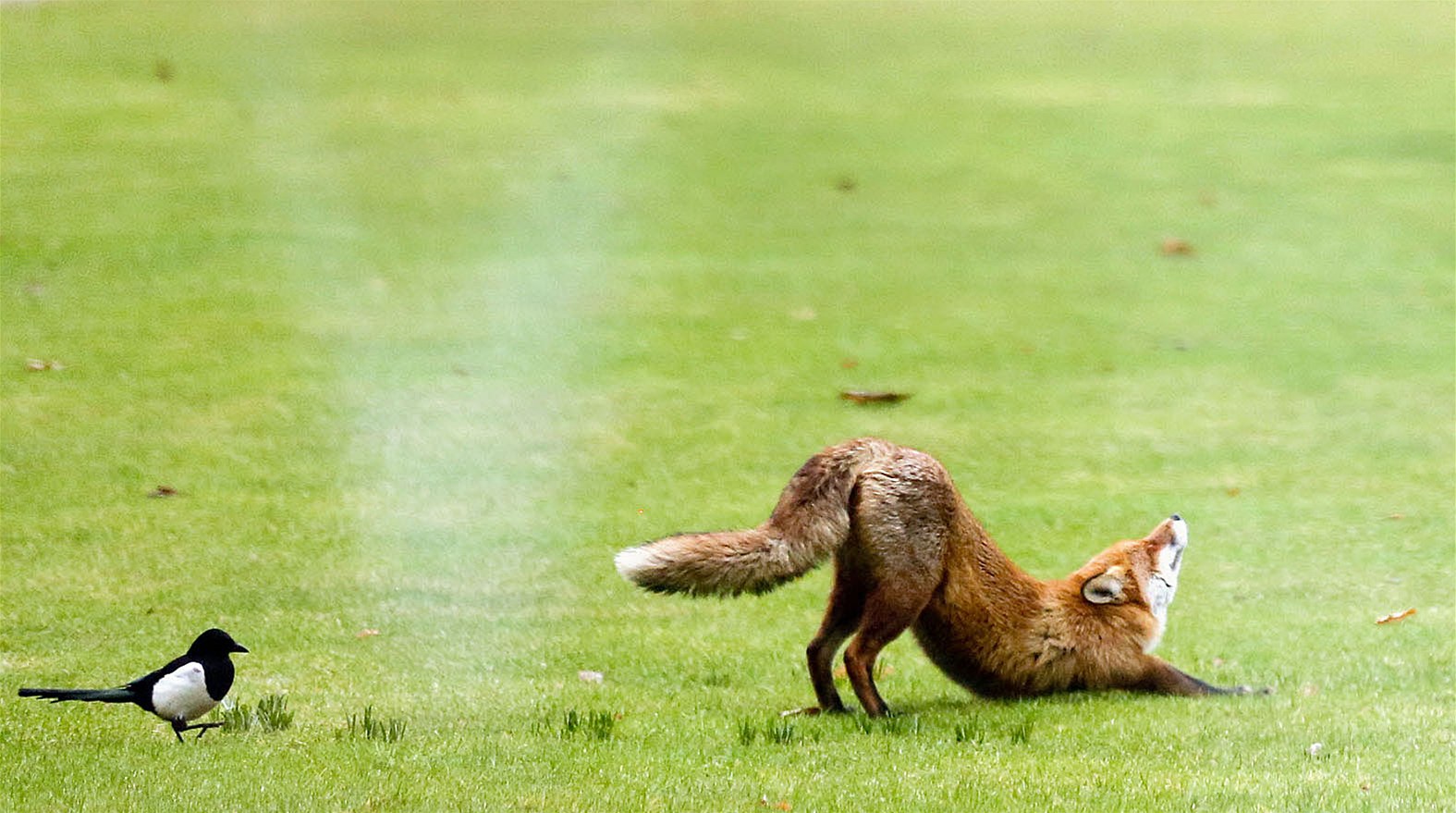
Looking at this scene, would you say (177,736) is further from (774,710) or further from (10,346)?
(10,346)

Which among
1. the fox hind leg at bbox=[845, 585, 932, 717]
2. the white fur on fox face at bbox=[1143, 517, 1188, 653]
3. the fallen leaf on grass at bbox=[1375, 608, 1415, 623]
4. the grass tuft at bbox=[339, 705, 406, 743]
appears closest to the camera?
the grass tuft at bbox=[339, 705, 406, 743]

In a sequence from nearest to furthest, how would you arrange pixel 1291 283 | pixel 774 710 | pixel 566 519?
pixel 774 710 → pixel 566 519 → pixel 1291 283

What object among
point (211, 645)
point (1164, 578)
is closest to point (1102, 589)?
point (1164, 578)

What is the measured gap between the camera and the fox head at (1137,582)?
21.0 feet

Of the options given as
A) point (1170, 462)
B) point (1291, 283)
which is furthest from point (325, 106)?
point (1170, 462)

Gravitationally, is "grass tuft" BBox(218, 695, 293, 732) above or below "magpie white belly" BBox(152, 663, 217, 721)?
below

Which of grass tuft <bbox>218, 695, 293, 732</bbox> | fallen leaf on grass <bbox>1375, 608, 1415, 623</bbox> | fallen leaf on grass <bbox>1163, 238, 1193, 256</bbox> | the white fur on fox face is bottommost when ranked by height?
fallen leaf on grass <bbox>1163, 238, 1193, 256</bbox>

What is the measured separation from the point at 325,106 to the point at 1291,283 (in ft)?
30.6

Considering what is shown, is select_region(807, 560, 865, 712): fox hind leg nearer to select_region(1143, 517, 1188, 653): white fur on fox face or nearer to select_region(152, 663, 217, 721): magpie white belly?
select_region(1143, 517, 1188, 653): white fur on fox face

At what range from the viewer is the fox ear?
21.0 ft

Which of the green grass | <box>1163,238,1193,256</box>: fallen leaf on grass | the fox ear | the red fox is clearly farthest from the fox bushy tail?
<box>1163,238,1193,256</box>: fallen leaf on grass

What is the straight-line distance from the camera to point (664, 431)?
10.3 m

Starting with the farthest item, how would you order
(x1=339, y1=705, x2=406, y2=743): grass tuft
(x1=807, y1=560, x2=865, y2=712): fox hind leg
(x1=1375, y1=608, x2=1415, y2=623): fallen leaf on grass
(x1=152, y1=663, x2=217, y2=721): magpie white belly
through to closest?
(x1=1375, y1=608, x2=1415, y2=623): fallen leaf on grass → (x1=807, y1=560, x2=865, y2=712): fox hind leg → (x1=339, y1=705, x2=406, y2=743): grass tuft → (x1=152, y1=663, x2=217, y2=721): magpie white belly

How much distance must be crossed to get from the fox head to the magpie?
2.94 m
